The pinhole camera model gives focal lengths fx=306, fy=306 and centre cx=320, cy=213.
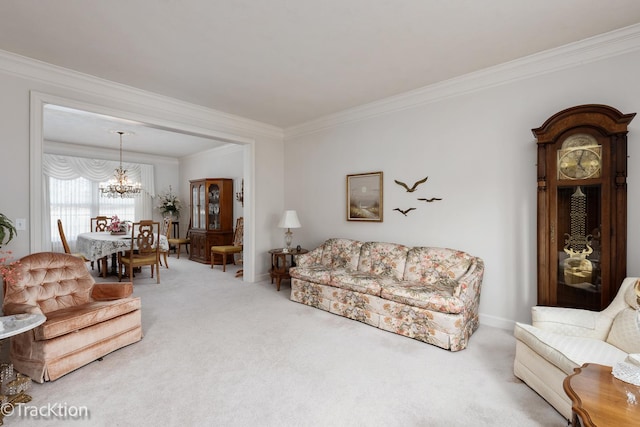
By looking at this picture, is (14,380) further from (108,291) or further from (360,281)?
(360,281)

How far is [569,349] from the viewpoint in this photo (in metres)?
1.91

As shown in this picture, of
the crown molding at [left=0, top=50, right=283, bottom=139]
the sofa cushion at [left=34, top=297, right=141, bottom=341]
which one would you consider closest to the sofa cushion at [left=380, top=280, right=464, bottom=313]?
the sofa cushion at [left=34, top=297, right=141, bottom=341]

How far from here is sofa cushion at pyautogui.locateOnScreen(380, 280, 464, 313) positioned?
2.79 meters

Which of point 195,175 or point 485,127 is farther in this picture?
point 195,175

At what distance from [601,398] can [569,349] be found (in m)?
0.72

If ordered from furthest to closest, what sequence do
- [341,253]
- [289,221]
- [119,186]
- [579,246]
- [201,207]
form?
[201,207]
[119,186]
[289,221]
[341,253]
[579,246]

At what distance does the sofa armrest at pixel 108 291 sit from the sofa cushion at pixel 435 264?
303 cm

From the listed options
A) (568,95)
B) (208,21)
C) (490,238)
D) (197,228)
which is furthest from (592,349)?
(197,228)

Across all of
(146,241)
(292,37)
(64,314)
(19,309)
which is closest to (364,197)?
(292,37)

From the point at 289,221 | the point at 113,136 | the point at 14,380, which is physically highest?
the point at 113,136

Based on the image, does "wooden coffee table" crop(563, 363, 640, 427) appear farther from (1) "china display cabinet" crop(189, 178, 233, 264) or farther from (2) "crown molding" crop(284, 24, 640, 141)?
(1) "china display cabinet" crop(189, 178, 233, 264)

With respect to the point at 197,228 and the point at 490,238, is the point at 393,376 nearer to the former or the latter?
the point at 490,238

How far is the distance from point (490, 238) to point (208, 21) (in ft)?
11.1

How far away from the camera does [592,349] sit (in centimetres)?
193
